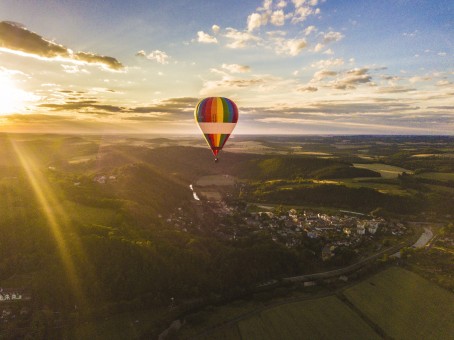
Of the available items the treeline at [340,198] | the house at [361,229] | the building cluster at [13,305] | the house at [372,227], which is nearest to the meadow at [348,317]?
the building cluster at [13,305]

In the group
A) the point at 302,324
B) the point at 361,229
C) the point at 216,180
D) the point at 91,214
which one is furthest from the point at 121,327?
the point at 216,180

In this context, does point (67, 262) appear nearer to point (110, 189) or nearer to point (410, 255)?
point (110, 189)

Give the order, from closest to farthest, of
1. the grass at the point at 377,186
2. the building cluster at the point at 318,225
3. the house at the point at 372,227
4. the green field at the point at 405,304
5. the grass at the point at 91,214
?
the green field at the point at 405,304
the grass at the point at 91,214
the building cluster at the point at 318,225
the house at the point at 372,227
the grass at the point at 377,186

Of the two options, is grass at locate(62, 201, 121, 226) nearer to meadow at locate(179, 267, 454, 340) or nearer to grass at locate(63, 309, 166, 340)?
grass at locate(63, 309, 166, 340)

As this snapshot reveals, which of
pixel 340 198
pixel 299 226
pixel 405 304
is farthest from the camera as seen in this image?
pixel 340 198

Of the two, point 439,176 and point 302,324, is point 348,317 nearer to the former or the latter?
point 302,324

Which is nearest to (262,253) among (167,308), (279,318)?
(279,318)

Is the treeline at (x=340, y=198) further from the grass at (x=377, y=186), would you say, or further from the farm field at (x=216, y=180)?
the farm field at (x=216, y=180)

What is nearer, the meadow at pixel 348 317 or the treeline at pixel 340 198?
the meadow at pixel 348 317
